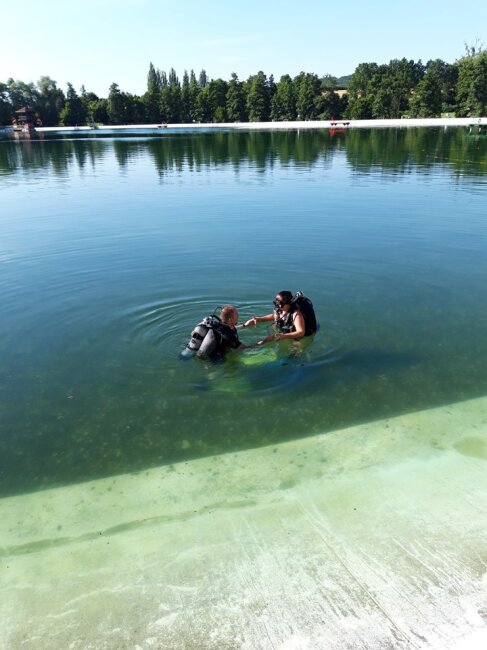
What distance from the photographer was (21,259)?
1550cm

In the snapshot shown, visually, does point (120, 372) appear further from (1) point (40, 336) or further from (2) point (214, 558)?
(2) point (214, 558)

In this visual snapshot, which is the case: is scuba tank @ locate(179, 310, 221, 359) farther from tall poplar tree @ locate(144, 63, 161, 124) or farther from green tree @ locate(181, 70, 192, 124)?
tall poplar tree @ locate(144, 63, 161, 124)

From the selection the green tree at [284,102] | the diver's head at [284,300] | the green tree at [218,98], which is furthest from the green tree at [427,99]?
the diver's head at [284,300]

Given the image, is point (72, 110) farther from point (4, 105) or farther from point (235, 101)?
point (235, 101)

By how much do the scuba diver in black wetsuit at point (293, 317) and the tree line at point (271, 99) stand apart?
3958 inches

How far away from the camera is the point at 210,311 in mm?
11125

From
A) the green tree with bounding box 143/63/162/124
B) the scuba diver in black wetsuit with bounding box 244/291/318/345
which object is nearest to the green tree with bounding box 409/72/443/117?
the green tree with bounding box 143/63/162/124

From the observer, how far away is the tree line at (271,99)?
101 meters

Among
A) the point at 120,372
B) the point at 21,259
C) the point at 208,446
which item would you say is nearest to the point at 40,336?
the point at 120,372

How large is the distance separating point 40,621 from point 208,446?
9.96 ft

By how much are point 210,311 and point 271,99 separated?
13655 centimetres

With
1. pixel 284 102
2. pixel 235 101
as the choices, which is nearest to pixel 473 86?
pixel 284 102

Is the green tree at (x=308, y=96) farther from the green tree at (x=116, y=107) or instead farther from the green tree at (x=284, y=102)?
the green tree at (x=116, y=107)

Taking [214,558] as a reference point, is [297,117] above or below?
above
